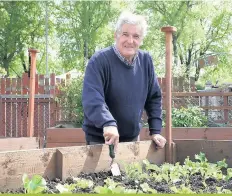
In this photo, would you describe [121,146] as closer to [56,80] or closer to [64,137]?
[64,137]

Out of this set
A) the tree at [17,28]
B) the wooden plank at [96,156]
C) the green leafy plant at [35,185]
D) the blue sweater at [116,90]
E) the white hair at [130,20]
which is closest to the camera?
the green leafy plant at [35,185]

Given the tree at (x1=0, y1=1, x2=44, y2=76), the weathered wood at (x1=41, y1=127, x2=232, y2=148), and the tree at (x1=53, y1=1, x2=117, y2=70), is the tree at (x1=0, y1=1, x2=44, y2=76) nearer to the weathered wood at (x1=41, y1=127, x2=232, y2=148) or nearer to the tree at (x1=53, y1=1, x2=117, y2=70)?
the tree at (x1=53, y1=1, x2=117, y2=70)

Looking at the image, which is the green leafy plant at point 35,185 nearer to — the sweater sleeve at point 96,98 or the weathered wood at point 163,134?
the sweater sleeve at point 96,98

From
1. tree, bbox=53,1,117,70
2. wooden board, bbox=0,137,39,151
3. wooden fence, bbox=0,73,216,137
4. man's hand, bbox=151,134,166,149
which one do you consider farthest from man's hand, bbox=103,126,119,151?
tree, bbox=53,1,117,70

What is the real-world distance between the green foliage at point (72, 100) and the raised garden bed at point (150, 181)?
17.8 feet

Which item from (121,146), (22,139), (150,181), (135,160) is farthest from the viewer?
(22,139)

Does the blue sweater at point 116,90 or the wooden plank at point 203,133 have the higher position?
the blue sweater at point 116,90

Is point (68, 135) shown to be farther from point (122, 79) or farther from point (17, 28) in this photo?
point (17, 28)

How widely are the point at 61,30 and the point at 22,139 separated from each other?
23.6 m

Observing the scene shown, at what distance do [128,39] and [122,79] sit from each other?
0.24 metres

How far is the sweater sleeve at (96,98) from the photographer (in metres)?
2.42

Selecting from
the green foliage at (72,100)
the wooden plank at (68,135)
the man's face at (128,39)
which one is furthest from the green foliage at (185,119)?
the man's face at (128,39)

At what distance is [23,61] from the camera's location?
27.8 metres

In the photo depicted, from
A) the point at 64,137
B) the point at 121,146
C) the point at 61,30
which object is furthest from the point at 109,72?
the point at 61,30
